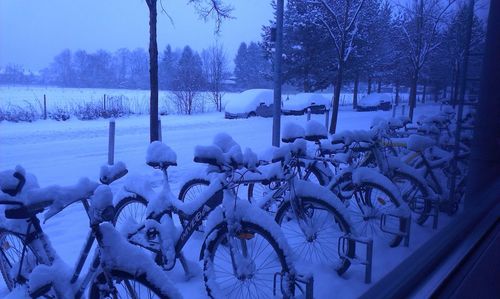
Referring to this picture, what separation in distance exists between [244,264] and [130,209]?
113cm

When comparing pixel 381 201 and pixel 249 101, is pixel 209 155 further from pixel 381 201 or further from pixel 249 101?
pixel 249 101

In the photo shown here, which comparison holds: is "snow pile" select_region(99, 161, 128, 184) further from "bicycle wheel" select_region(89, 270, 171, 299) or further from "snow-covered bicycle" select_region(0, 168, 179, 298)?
"bicycle wheel" select_region(89, 270, 171, 299)

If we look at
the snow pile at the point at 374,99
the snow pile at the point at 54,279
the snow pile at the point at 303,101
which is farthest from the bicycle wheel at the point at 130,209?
the snow pile at the point at 374,99

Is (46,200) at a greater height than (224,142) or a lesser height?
lesser

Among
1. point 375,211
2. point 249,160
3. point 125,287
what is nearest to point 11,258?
point 125,287

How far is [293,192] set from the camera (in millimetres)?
2395

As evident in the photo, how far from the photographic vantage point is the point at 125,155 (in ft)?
21.8

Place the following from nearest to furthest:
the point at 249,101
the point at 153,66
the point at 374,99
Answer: the point at 153,66 → the point at 249,101 → the point at 374,99

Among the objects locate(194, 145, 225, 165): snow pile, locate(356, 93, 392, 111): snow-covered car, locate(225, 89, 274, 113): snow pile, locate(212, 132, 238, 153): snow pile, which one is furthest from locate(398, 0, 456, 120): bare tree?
locate(356, 93, 392, 111): snow-covered car

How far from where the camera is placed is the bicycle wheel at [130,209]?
105 inches

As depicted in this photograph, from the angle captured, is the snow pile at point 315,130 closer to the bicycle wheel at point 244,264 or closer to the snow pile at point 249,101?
the bicycle wheel at point 244,264

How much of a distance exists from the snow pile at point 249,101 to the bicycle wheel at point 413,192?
10.4 m

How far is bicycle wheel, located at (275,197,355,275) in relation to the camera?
7.85ft

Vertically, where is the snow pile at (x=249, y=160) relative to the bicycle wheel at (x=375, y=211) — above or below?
above
